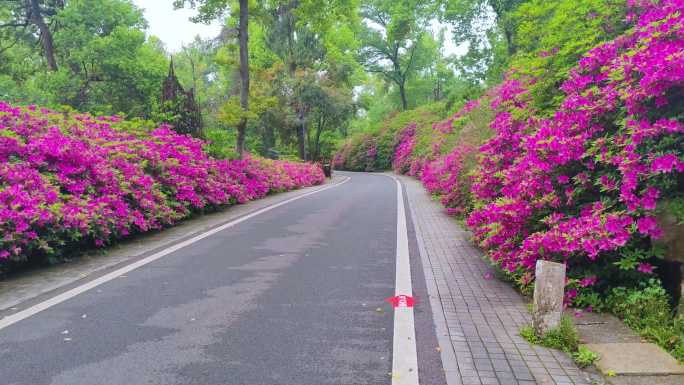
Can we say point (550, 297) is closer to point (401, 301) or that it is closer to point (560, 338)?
point (560, 338)

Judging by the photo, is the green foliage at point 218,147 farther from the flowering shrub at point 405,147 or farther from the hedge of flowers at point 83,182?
the flowering shrub at point 405,147

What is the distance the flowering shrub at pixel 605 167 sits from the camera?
4113 mm

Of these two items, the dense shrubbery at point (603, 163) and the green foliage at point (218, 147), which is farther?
the green foliage at point (218, 147)

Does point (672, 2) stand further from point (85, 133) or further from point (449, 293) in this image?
point (85, 133)

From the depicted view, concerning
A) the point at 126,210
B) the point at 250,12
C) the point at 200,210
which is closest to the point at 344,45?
the point at 250,12

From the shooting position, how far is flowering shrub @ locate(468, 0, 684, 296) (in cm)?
411

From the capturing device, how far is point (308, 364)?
336 cm

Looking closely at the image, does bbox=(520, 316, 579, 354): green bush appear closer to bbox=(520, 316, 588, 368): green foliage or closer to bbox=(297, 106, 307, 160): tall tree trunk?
bbox=(520, 316, 588, 368): green foliage

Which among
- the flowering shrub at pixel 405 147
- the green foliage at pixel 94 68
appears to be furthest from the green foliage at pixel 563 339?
the flowering shrub at pixel 405 147

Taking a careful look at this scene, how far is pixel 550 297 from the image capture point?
3789 mm

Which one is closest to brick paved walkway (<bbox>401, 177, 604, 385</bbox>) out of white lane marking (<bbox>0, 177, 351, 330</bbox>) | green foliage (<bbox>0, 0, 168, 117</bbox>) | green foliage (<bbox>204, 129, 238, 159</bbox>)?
white lane marking (<bbox>0, 177, 351, 330</bbox>)

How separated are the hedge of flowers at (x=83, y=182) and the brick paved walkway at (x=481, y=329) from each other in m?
4.96

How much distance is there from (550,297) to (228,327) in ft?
9.42

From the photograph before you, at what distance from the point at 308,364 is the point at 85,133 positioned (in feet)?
24.0
